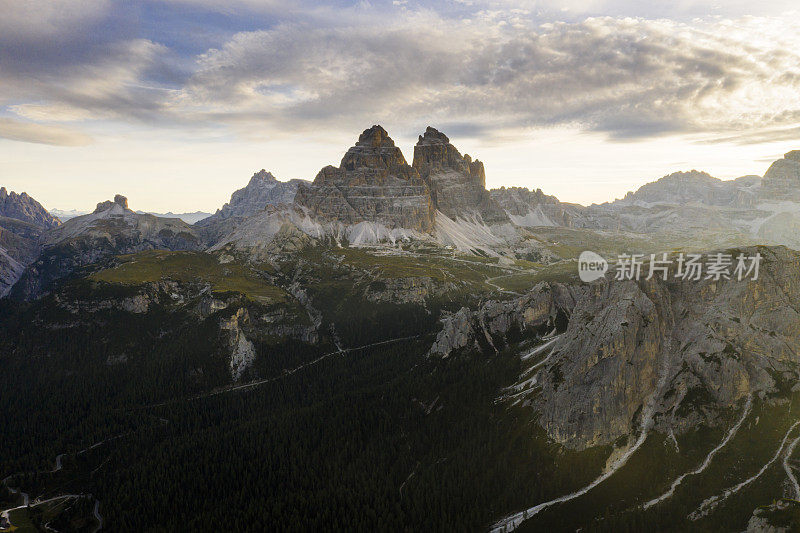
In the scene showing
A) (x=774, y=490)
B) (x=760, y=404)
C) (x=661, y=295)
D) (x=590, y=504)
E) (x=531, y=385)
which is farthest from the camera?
(x=531, y=385)

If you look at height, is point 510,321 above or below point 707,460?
above

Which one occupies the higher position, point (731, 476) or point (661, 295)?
point (661, 295)

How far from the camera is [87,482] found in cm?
15100

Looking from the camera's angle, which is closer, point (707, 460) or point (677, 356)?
point (707, 460)

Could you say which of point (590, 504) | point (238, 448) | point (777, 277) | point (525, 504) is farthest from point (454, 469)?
point (777, 277)

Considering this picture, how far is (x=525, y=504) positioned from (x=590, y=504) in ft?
47.9

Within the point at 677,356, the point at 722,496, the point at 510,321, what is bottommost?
the point at 722,496

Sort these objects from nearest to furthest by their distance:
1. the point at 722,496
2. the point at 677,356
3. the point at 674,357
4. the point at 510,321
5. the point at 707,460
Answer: the point at 722,496, the point at 707,460, the point at 677,356, the point at 674,357, the point at 510,321

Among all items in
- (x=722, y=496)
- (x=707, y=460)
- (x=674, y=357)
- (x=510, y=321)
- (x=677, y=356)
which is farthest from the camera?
(x=510, y=321)

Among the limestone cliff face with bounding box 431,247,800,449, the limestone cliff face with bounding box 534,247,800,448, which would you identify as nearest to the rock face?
the limestone cliff face with bounding box 431,247,800,449

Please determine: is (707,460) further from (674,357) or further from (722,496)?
(674,357)

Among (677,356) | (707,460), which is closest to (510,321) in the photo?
(677,356)

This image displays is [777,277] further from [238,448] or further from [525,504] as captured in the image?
[238,448]

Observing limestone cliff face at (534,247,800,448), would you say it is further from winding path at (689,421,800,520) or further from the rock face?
the rock face
